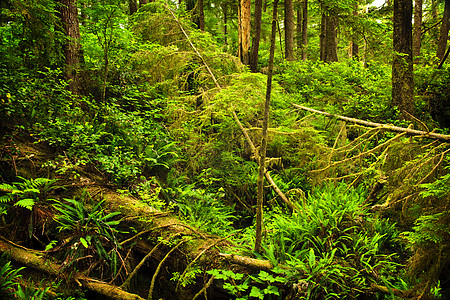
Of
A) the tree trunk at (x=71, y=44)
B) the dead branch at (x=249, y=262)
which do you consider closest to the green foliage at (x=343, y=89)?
the dead branch at (x=249, y=262)

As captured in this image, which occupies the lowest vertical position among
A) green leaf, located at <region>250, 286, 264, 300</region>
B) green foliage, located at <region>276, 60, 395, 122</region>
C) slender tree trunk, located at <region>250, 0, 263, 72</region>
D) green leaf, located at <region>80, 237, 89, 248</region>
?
green leaf, located at <region>250, 286, 264, 300</region>

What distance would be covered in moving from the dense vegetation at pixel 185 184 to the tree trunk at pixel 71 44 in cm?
6

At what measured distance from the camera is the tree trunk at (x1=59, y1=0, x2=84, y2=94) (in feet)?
17.8

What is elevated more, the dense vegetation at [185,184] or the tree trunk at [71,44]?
the tree trunk at [71,44]

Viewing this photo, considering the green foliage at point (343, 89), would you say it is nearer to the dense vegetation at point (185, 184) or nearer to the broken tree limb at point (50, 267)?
the dense vegetation at point (185, 184)

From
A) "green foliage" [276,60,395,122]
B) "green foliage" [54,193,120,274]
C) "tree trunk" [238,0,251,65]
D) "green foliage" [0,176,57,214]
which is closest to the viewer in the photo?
"green foliage" [0,176,57,214]

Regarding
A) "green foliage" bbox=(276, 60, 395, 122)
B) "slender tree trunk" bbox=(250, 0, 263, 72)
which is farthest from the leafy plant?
"slender tree trunk" bbox=(250, 0, 263, 72)

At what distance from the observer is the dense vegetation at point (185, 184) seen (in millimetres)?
3094

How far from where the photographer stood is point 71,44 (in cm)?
542

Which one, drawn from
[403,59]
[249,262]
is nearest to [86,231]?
[249,262]

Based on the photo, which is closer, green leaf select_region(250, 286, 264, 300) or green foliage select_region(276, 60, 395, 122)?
green leaf select_region(250, 286, 264, 300)

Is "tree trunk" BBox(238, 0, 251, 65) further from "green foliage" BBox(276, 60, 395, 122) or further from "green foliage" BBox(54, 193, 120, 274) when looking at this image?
"green foliage" BBox(54, 193, 120, 274)

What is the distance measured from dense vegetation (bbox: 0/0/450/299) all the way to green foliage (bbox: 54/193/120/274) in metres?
Answer: 0.02

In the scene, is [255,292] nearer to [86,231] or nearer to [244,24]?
[86,231]
